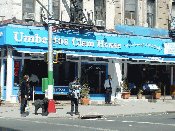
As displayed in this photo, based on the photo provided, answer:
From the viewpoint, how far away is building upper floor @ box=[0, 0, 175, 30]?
25.4 m

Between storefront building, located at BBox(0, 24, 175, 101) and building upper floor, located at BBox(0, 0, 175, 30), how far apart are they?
897mm

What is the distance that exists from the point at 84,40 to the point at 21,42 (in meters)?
4.68

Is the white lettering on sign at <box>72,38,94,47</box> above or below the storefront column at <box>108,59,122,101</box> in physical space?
above

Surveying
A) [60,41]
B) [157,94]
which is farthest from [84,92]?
[157,94]

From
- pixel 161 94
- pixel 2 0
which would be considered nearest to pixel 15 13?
pixel 2 0

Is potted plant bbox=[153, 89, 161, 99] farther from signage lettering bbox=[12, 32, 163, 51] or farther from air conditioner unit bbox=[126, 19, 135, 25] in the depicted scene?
air conditioner unit bbox=[126, 19, 135, 25]

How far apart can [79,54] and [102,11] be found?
4.41 meters

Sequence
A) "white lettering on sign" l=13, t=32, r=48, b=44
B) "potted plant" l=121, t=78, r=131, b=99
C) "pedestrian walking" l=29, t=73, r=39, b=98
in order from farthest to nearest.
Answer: "potted plant" l=121, t=78, r=131, b=99, "pedestrian walking" l=29, t=73, r=39, b=98, "white lettering on sign" l=13, t=32, r=48, b=44

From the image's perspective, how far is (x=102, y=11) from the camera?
29234mm

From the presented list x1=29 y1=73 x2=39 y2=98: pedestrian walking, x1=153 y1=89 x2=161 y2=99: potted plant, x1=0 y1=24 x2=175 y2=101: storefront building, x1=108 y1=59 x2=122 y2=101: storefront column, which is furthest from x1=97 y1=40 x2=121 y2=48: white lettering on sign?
x1=29 y1=73 x2=39 y2=98: pedestrian walking

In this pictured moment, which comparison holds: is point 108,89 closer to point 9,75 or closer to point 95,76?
point 95,76

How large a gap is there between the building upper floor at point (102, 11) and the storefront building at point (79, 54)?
2.94ft

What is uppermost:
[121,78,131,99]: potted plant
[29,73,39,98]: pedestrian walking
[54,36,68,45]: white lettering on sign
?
[54,36,68,45]: white lettering on sign

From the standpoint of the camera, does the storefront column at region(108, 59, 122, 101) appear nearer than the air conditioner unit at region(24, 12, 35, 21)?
No
